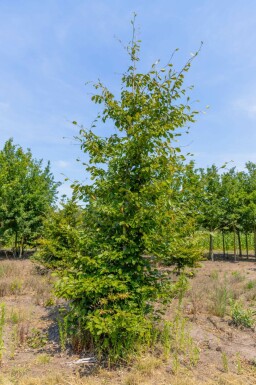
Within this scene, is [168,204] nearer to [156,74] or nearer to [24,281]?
[156,74]

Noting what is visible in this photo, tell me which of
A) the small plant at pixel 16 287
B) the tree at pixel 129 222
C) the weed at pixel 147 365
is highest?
the tree at pixel 129 222

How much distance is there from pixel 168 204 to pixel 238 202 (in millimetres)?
15850

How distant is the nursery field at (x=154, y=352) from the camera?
3812 mm

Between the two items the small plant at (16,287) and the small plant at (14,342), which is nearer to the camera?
the small plant at (14,342)

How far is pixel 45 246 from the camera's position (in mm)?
11047

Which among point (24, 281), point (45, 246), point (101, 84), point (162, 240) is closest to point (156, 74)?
→ point (101, 84)

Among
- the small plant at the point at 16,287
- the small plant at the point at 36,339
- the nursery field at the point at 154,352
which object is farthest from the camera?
the small plant at the point at 16,287

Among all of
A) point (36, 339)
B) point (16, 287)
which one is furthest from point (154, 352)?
point (16, 287)

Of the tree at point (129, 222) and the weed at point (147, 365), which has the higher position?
the tree at point (129, 222)

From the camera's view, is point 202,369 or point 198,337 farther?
point 198,337

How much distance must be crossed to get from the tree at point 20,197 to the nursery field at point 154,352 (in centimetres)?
1101

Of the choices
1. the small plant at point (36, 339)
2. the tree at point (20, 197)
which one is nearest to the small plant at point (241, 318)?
the small plant at point (36, 339)

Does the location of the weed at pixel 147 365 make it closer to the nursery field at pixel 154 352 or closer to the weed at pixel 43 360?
the nursery field at pixel 154 352

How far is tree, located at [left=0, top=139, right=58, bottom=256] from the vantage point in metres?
17.7
